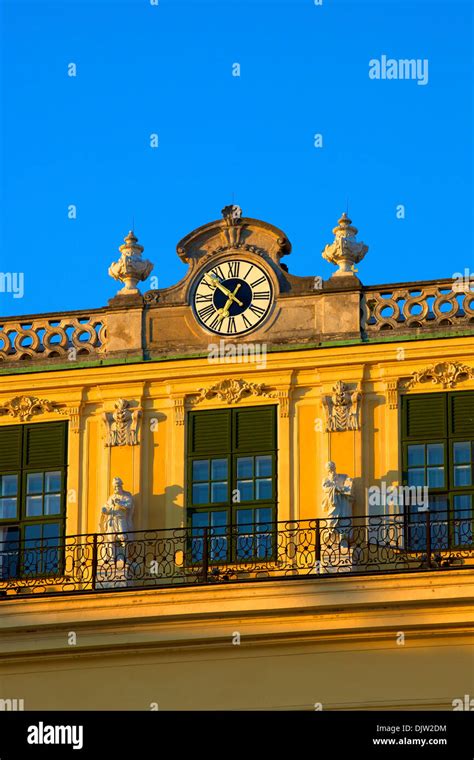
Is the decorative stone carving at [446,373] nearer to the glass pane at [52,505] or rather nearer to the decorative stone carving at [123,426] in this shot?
the decorative stone carving at [123,426]

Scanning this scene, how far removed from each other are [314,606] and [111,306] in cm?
577

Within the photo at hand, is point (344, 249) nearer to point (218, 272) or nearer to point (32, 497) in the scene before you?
point (218, 272)

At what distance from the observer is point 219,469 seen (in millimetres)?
34344

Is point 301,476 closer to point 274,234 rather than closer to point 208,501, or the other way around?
point 208,501

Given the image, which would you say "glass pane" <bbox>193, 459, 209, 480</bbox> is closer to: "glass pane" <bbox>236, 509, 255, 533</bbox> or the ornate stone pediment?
"glass pane" <bbox>236, 509, 255, 533</bbox>

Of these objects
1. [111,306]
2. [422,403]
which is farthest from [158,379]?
[422,403]

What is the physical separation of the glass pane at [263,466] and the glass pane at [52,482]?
278cm

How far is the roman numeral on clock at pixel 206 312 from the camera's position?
35031 millimetres

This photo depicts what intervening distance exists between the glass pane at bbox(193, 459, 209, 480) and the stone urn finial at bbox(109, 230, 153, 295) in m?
2.65

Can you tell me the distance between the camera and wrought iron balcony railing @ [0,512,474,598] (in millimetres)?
32688

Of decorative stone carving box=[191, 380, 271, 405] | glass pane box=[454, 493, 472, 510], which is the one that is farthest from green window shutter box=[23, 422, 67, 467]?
glass pane box=[454, 493, 472, 510]

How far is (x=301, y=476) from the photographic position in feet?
112

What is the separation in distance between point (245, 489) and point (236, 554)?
1023mm

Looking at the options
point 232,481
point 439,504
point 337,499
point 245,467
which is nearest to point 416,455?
point 439,504
